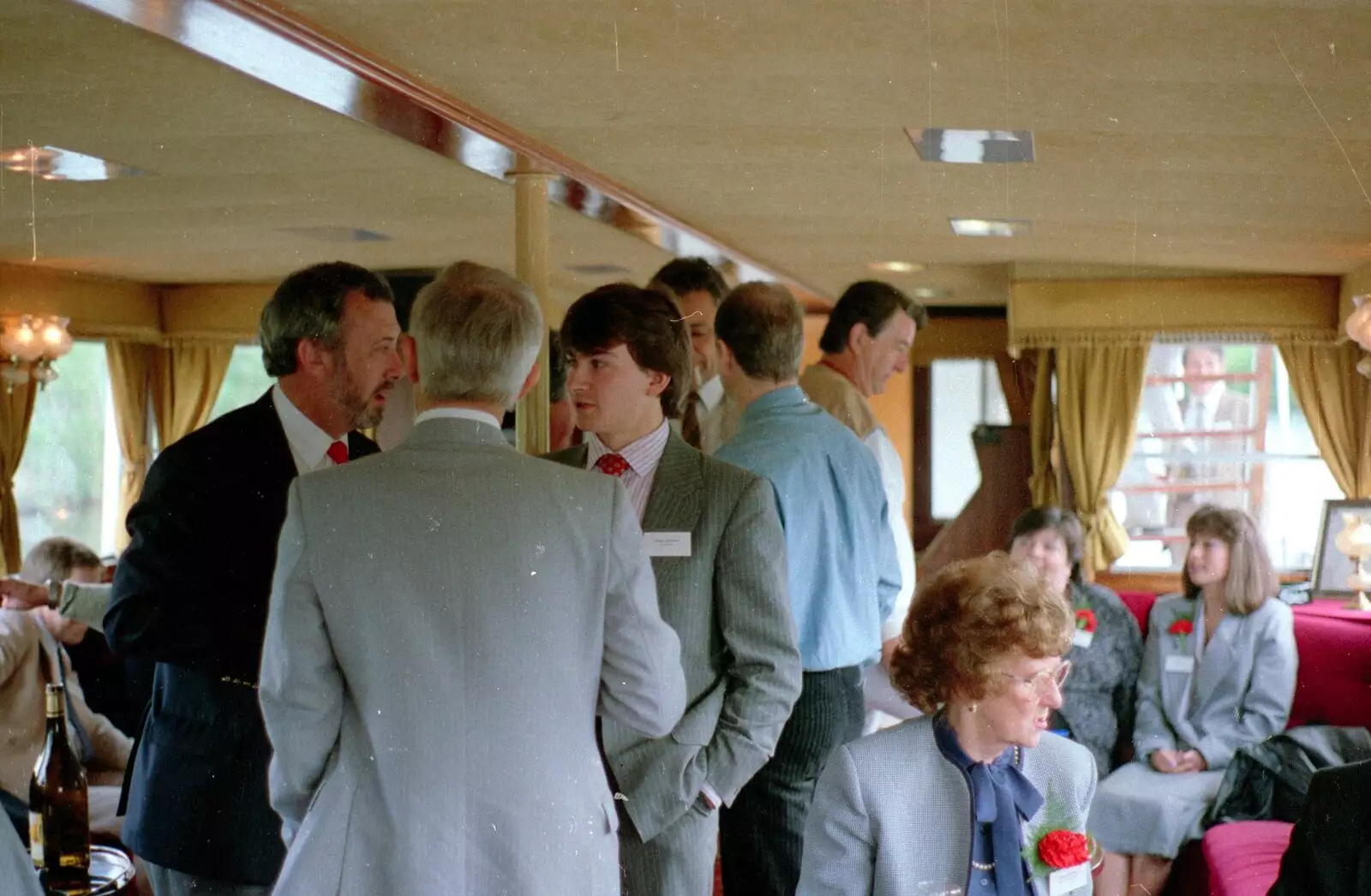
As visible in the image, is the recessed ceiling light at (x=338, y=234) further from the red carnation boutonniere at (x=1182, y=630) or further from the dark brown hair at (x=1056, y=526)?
the red carnation boutonniere at (x=1182, y=630)

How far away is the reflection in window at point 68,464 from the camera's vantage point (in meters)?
2.88

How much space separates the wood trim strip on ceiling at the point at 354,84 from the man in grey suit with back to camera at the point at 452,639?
1220 mm

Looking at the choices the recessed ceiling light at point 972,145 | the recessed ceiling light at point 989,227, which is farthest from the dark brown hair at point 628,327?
the recessed ceiling light at point 989,227

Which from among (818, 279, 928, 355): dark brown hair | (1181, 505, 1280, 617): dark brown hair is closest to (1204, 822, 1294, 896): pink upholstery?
(1181, 505, 1280, 617): dark brown hair

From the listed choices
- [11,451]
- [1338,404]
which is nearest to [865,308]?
[11,451]

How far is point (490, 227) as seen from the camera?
5113mm

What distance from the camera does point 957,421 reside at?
9.30 m

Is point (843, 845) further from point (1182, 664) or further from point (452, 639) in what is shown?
point (1182, 664)

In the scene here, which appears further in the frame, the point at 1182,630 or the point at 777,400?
the point at 1182,630

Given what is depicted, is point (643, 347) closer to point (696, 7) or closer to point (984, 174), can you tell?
point (696, 7)

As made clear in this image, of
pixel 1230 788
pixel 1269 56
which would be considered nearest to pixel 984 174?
pixel 1269 56

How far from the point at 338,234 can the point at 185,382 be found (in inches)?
82.6

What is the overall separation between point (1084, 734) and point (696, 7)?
106 inches

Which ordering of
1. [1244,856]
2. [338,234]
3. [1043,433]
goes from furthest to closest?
[1043,433], [338,234], [1244,856]
